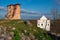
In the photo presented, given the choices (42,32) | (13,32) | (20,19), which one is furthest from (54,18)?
(13,32)

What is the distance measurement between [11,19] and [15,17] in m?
0.26

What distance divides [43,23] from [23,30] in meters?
1.89

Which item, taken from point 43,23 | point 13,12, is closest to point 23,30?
point 13,12

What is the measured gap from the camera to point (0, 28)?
9.30 meters

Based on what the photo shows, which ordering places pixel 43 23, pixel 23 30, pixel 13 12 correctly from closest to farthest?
pixel 23 30
pixel 13 12
pixel 43 23

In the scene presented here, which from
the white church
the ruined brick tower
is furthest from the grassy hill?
the white church

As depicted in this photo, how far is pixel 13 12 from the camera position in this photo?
11219 mm

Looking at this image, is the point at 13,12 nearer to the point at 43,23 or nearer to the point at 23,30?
the point at 23,30

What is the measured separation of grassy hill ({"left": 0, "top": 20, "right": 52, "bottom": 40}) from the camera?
934 centimetres

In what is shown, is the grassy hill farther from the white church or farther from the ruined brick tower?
the white church

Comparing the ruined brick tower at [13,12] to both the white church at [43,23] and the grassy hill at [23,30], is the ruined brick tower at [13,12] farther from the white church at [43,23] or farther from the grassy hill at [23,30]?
the white church at [43,23]

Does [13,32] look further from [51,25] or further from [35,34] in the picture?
[51,25]

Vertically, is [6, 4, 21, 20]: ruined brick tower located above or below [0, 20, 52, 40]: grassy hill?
above

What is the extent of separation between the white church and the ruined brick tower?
52.3 inches
